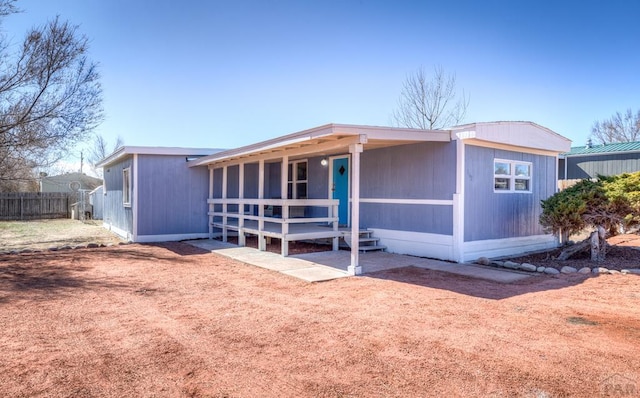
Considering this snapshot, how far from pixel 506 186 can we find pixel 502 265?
→ 2.16 meters

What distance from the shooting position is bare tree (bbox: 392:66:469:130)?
59.8ft

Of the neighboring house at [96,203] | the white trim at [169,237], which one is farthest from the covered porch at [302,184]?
the neighboring house at [96,203]

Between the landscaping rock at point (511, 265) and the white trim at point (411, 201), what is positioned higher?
the white trim at point (411, 201)

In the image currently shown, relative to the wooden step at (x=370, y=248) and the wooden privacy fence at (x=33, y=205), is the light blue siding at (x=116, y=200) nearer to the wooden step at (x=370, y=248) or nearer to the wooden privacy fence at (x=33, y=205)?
the wooden step at (x=370, y=248)

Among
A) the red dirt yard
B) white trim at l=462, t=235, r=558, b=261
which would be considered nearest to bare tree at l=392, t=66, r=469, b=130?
white trim at l=462, t=235, r=558, b=261

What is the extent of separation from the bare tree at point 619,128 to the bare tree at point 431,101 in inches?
673

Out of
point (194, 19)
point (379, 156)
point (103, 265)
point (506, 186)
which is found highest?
point (194, 19)

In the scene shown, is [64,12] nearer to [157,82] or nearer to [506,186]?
[157,82]

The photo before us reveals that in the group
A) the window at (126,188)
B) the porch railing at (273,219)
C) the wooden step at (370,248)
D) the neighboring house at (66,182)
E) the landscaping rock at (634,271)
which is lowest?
the landscaping rock at (634,271)

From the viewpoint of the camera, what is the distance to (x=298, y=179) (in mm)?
12297

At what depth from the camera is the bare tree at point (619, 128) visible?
27562mm

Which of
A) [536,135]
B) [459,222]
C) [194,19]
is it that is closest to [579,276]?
[459,222]

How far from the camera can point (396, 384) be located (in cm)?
268

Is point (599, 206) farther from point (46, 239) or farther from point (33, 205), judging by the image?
point (33, 205)
